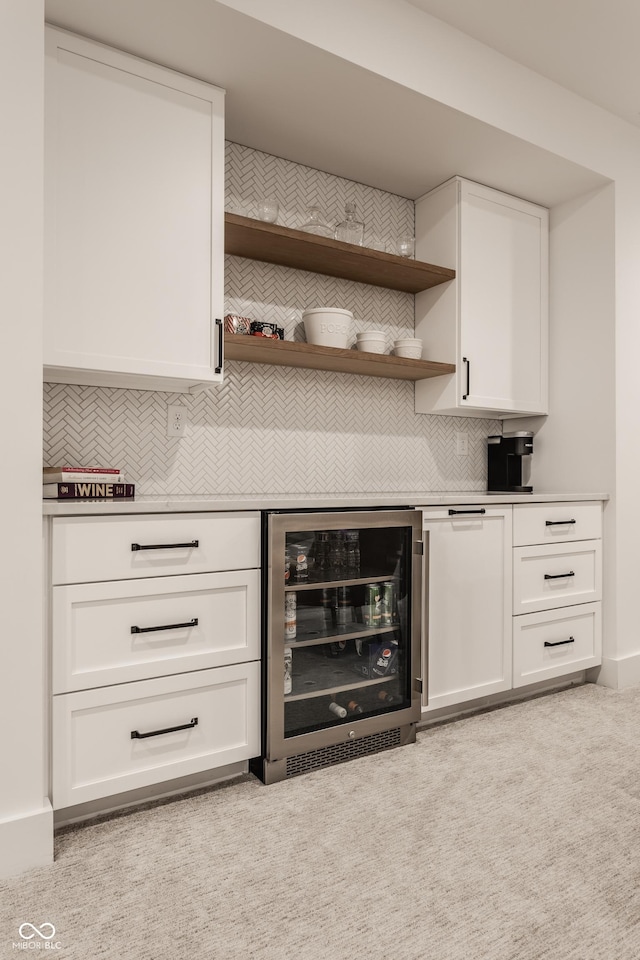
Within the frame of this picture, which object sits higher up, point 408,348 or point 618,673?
point 408,348

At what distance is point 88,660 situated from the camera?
170cm

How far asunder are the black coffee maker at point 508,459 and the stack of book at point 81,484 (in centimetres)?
202

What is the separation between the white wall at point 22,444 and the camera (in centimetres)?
154

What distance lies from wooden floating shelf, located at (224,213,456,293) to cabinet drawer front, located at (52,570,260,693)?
1.28 meters

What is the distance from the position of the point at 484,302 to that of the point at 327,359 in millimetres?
928

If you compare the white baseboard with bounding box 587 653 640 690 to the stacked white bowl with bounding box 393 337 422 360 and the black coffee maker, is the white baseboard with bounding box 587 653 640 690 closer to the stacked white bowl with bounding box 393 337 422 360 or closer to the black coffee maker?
the black coffee maker

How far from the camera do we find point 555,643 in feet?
9.13

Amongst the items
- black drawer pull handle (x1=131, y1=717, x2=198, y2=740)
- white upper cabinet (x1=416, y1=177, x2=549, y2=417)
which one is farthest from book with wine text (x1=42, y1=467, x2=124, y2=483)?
white upper cabinet (x1=416, y1=177, x2=549, y2=417)

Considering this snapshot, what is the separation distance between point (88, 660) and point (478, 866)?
115cm

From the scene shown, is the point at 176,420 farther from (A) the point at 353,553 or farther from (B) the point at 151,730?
(B) the point at 151,730

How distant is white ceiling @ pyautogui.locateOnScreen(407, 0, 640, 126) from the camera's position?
222cm

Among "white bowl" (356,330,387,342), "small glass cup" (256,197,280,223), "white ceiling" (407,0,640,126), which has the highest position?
"white ceiling" (407,0,640,126)

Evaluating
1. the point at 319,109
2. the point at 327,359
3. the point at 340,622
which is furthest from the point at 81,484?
the point at 319,109

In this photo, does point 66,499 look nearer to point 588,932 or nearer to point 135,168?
point 135,168
